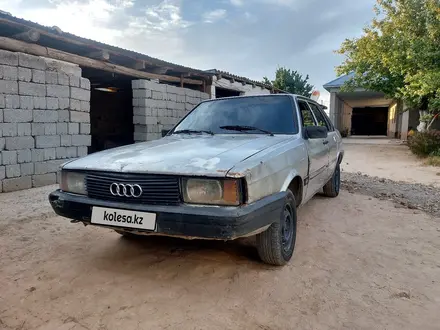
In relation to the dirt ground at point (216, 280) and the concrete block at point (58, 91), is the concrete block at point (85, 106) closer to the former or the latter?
the concrete block at point (58, 91)

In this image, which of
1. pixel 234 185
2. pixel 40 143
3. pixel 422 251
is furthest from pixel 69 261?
pixel 40 143

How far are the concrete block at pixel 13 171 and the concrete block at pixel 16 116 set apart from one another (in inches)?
29.9

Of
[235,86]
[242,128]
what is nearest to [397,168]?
[235,86]

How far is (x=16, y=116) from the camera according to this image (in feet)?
17.6

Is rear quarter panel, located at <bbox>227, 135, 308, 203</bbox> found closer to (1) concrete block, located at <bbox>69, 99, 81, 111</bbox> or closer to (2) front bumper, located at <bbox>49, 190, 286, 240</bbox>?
(2) front bumper, located at <bbox>49, 190, 286, 240</bbox>

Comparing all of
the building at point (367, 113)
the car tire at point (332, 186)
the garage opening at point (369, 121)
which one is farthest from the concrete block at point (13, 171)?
the garage opening at point (369, 121)

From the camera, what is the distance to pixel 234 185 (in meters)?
2.07

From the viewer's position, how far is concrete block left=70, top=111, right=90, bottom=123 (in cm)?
626

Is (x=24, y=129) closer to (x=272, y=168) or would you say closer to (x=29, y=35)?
(x=29, y=35)

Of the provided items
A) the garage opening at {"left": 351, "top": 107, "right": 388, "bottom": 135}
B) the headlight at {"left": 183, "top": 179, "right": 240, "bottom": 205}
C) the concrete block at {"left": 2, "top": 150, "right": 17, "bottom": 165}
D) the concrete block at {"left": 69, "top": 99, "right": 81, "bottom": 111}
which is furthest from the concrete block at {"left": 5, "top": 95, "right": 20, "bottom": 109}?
the garage opening at {"left": 351, "top": 107, "right": 388, "bottom": 135}

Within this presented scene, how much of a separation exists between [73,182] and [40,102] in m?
3.92

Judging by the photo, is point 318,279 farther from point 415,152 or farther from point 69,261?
point 415,152

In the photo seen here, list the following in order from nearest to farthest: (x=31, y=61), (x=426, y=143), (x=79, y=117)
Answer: (x=31, y=61) < (x=79, y=117) < (x=426, y=143)

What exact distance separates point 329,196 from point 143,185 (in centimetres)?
375
